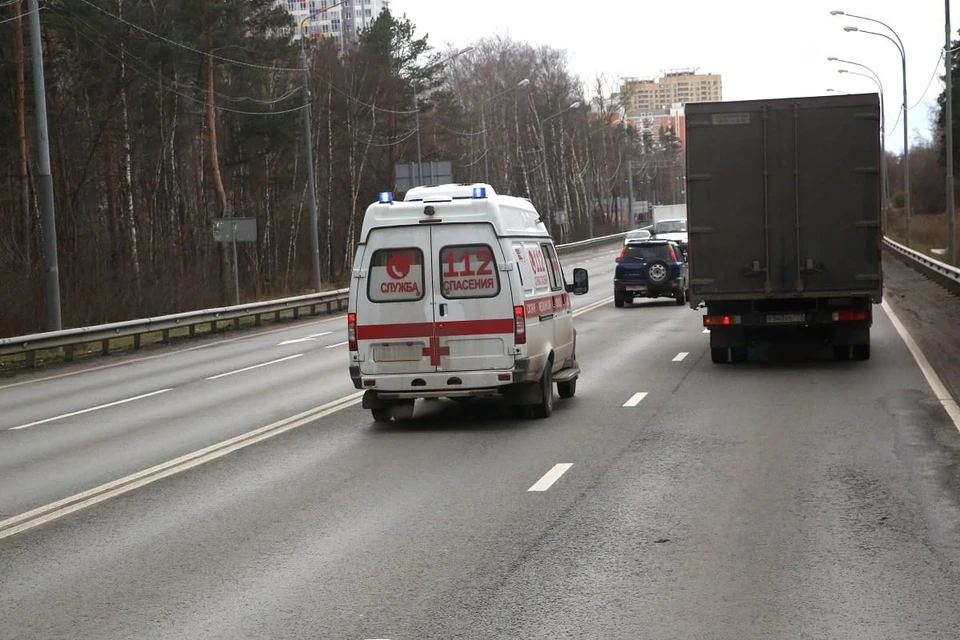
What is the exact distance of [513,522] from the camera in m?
8.95

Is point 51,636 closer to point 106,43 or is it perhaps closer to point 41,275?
point 41,275

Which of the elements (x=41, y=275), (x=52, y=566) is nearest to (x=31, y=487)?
(x=52, y=566)

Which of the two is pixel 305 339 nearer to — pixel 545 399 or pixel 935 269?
pixel 545 399

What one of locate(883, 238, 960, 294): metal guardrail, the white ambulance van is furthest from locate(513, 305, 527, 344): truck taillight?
locate(883, 238, 960, 294): metal guardrail

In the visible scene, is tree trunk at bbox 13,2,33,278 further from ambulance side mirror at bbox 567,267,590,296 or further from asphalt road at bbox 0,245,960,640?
ambulance side mirror at bbox 567,267,590,296

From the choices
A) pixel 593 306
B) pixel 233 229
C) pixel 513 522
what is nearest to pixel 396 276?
pixel 513 522

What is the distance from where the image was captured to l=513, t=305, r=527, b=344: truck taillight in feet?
45.4

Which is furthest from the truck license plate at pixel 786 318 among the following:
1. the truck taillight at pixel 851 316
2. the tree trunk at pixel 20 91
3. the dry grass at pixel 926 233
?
the dry grass at pixel 926 233

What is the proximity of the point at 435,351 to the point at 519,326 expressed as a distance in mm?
859

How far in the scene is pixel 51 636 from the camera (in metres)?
6.49

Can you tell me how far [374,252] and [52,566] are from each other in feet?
21.5

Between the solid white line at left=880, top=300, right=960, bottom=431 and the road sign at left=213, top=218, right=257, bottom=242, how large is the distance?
19.3m

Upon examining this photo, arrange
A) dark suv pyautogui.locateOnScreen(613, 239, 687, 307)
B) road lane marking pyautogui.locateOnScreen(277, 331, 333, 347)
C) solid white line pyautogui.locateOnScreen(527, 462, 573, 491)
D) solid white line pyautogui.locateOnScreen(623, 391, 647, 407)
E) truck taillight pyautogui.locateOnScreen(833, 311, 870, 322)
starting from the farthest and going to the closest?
dark suv pyautogui.locateOnScreen(613, 239, 687, 307) → road lane marking pyautogui.locateOnScreen(277, 331, 333, 347) → truck taillight pyautogui.locateOnScreen(833, 311, 870, 322) → solid white line pyautogui.locateOnScreen(623, 391, 647, 407) → solid white line pyautogui.locateOnScreen(527, 462, 573, 491)

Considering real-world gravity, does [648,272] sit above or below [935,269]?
above
